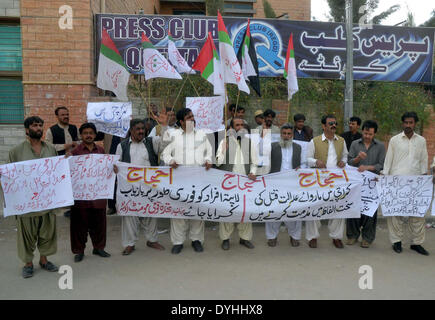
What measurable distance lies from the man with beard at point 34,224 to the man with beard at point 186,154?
139 cm

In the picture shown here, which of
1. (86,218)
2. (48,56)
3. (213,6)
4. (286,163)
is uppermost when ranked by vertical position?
(213,6)

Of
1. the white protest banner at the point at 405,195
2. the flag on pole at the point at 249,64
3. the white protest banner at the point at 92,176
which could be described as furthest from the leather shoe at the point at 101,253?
the white protest banner at the point at 405,195

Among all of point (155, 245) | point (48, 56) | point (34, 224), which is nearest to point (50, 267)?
point (34, 224)

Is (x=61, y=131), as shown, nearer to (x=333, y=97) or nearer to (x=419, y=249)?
(x=419, y=249)

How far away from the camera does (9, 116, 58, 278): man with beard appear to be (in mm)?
3842

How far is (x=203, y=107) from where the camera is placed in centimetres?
552

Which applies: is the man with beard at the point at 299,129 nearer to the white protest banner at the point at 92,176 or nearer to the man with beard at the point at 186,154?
the man with beard at the point at 186,154

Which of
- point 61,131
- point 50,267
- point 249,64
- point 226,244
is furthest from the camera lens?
point 61,131

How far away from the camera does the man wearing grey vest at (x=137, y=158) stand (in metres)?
4.59

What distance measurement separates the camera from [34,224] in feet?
12.8

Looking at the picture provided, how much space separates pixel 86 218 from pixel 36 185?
0.72 metres
